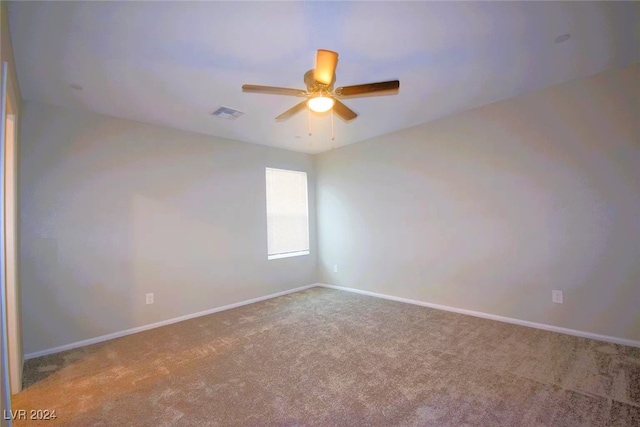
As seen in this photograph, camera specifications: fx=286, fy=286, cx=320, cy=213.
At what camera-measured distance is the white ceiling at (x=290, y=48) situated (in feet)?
5.95

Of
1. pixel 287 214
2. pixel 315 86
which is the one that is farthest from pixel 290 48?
pixel 287 214

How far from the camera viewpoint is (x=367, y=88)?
2.10 metres

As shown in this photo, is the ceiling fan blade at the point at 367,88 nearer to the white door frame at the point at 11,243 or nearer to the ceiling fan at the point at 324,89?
the ceiling fan at the point at 324,89

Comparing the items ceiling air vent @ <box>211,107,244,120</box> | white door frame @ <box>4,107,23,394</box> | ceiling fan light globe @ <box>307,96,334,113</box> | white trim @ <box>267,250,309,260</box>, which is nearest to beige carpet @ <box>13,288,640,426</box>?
white door frame @ <box>4,107,23,394</box>

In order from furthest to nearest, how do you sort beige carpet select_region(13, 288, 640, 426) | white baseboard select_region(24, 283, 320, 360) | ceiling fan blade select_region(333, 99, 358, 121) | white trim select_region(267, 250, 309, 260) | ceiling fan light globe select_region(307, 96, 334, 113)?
white trim select_region(267, 250, 309, 260) → white baseboard select_region(24, 283, 320, 360) → ceiling fan blade select_region(333, 99, 358, 121) → ceiling fan light globe select_region(307, 96, 334, 113) → beige carpet select_region(13, 288, 640, 426)

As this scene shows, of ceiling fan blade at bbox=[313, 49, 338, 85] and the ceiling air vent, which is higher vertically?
the ceiling air vent

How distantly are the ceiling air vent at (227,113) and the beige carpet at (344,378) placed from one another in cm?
249

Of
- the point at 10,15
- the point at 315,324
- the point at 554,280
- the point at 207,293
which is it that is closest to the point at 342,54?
the point at 10,15

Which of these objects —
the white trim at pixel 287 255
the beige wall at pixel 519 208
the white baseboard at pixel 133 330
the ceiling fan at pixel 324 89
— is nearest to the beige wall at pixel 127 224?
the white baseboard at pixel 133 330

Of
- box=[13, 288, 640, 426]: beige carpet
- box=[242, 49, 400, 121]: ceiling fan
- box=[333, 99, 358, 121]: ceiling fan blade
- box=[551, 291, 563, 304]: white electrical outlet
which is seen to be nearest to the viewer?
box=[13, 288, 640, 426]: beige carpet

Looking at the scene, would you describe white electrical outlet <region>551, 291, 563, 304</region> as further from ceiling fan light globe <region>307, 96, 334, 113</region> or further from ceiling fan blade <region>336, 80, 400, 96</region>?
ceiling fan light globe <region>307, 96, 334, 113</region>

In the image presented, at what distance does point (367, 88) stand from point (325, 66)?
1.20 ft

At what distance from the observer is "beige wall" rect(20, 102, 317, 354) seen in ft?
9.29

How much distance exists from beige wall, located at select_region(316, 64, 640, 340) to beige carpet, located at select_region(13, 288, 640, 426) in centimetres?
45
